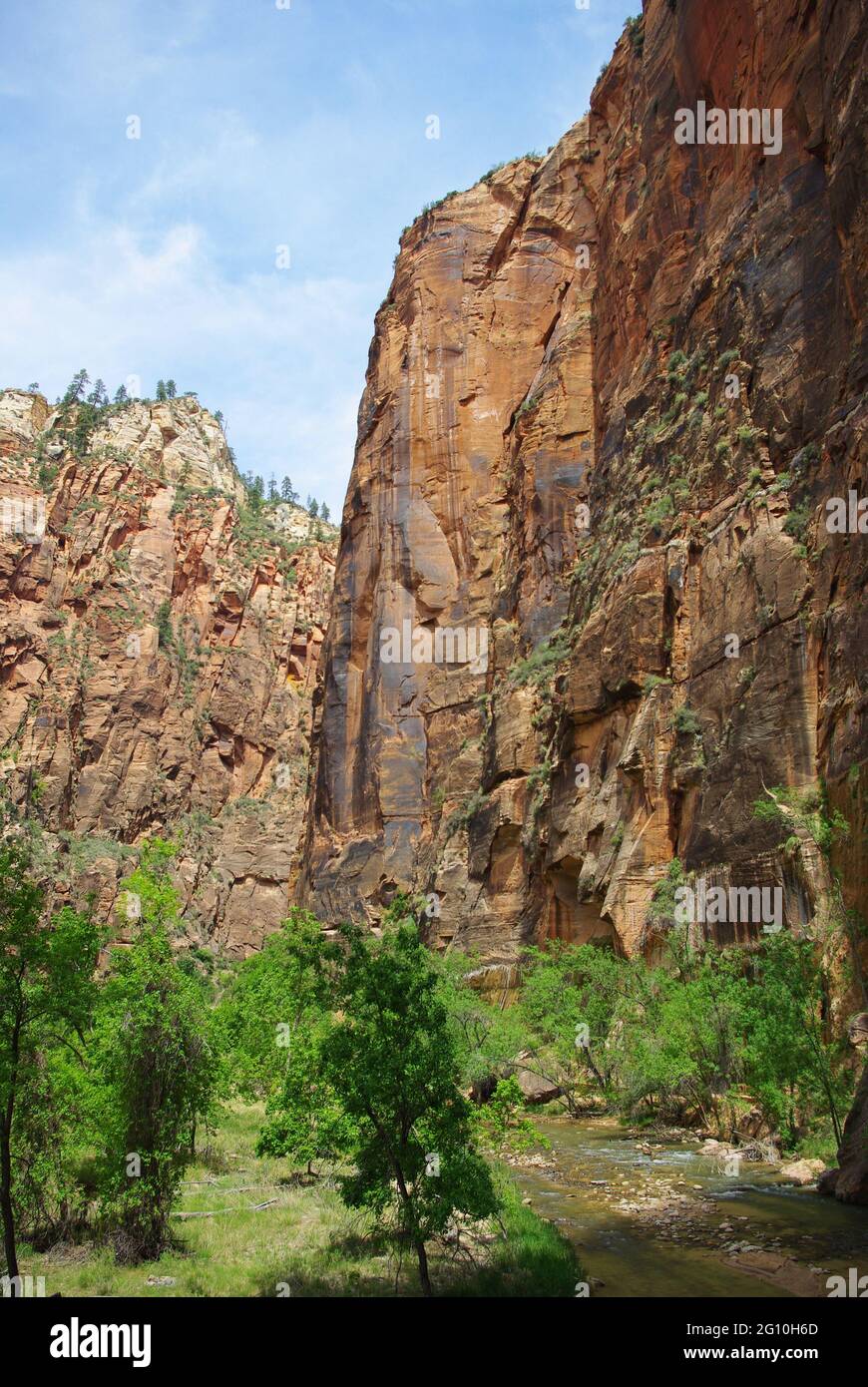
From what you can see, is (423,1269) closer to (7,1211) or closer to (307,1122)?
(7,1211)

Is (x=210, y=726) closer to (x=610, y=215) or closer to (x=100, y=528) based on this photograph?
(x=100, y=528)

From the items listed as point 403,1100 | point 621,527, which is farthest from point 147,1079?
point 621,527

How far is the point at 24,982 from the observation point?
11742 mm

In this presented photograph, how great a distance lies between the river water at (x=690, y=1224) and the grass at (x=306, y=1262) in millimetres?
828

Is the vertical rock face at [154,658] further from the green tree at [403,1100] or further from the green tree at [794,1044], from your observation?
the green tree at [403,1100]

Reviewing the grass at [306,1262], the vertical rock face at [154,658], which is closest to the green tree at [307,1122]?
the grass at [306,1262]

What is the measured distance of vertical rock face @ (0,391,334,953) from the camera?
93.2 metres

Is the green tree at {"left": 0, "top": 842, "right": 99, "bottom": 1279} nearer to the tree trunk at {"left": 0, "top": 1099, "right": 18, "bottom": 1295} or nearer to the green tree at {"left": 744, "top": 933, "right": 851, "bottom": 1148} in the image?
the tree trunk at {"left": 0, "top": 1099, "right": 18, "bottom": 1295}

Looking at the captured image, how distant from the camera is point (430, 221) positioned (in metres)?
75.8

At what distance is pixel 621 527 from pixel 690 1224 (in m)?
30.6

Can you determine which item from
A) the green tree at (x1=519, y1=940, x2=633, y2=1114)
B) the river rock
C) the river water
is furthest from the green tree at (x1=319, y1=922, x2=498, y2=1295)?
the green tree at (x1=519, y1=940, x2=633, y2=1114)

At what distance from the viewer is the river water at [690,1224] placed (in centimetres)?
1171
